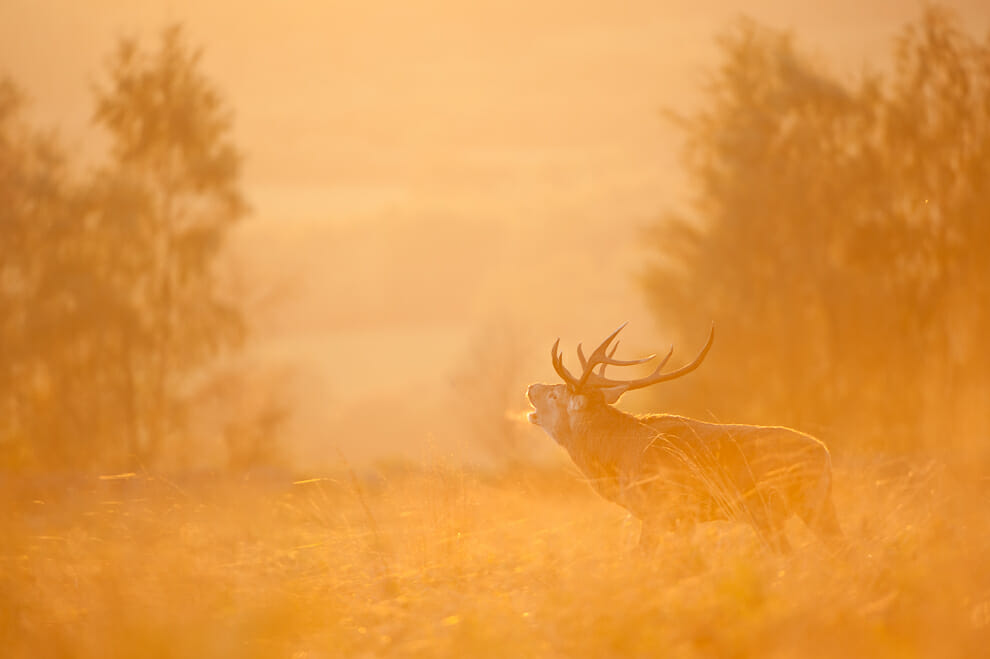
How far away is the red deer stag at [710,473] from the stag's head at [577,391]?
6.6 inches

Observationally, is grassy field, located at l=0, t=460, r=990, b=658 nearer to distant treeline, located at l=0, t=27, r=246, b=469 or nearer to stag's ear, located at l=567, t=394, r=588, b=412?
stag's ear, located at l=567, t=394, r=588, b=412

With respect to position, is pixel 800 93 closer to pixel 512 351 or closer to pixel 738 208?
pixel 738 208

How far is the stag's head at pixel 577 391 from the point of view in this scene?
8570 mm

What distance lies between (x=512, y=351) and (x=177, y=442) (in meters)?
9.13

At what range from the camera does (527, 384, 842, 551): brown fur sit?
6934 millimetres

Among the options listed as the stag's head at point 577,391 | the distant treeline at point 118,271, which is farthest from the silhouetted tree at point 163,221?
the stag's head at point 577,391

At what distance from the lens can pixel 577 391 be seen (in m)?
8.69

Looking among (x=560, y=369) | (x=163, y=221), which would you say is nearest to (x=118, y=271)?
(x=163, y=221)

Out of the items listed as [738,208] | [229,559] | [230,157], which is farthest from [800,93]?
[229,559]

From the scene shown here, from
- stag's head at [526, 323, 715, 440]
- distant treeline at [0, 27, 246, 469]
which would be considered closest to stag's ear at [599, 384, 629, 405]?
stag's head at [526, 323, 715, 440]

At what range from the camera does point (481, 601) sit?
6023 mm

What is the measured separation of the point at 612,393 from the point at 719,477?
1.75 meters

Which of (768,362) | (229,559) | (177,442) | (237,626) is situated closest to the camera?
(237,626)

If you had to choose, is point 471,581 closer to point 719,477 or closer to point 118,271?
point 719,477
